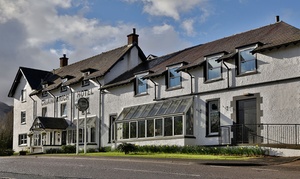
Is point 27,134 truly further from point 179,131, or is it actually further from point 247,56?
point 247,56

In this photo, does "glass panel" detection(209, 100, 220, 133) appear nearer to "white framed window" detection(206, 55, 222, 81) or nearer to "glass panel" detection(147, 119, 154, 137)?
"white framed window" detection(206, 55, 222, 81)

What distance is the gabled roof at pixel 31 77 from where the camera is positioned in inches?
1924

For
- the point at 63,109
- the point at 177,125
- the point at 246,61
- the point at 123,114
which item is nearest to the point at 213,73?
the point at 246,61

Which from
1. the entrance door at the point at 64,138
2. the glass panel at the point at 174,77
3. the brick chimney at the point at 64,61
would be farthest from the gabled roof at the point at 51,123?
the glass panel at the point at 174,77

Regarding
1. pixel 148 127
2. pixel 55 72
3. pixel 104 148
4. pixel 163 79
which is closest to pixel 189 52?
pixel 163 79

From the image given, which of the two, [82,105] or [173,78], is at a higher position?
[173,78]

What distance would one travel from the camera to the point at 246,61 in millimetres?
26750

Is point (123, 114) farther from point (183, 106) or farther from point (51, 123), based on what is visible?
point (51, 123)

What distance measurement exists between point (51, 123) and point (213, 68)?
64.5ft

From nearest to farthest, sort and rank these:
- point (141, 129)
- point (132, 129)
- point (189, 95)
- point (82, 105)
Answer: point (189, 95) → point (141, 129) → point (132, 129) → point (82, 105)

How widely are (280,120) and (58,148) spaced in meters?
22.0

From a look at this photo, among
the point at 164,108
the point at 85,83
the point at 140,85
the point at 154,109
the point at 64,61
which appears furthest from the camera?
the point at 64,61

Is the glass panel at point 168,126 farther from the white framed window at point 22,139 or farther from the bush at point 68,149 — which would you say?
the white framed window at point 22,139

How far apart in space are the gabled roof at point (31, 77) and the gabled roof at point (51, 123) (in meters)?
6.85
